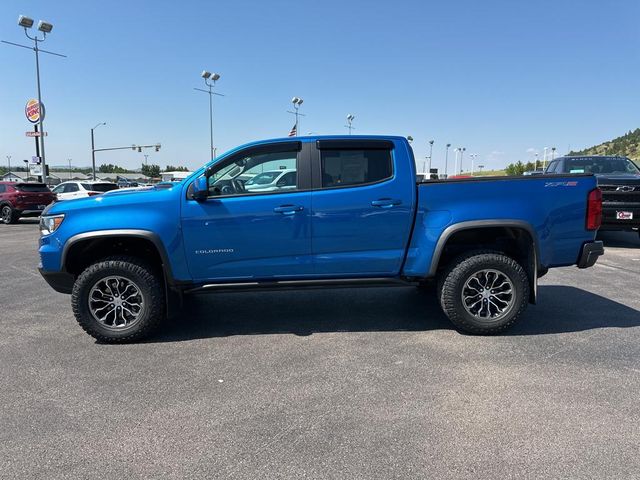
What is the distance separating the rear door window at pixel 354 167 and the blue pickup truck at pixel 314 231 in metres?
0.01

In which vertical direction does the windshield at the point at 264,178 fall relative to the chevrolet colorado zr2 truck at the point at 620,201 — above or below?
above

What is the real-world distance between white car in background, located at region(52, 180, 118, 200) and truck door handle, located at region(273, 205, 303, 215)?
16743mm

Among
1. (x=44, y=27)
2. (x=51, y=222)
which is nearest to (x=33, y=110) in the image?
(x=44, y=27)

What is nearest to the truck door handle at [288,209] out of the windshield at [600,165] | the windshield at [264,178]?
the windshield at [264,178]

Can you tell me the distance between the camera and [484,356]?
13.8 feet

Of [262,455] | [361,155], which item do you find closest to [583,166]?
[361,155]

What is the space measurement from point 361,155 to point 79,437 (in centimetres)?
341

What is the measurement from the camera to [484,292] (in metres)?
4.72

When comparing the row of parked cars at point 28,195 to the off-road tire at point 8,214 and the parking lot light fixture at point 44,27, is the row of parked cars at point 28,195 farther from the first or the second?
the parking lot light fixture at point 44,27

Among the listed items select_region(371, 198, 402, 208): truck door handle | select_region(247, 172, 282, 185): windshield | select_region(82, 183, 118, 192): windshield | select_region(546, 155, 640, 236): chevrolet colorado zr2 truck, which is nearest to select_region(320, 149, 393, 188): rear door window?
select_region(371, 198, 402, 208): truck door handle

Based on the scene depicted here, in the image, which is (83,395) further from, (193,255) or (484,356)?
(484,356)

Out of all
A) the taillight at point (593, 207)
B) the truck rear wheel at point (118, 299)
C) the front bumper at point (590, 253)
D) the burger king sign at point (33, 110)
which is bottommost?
the truck rear wheel at point (118, 299)

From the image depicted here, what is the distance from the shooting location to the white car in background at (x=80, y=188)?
19.4 metres

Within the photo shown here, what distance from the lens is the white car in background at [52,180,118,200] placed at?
63.5 feet
